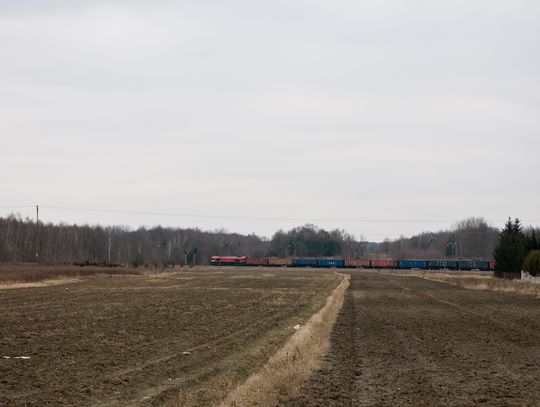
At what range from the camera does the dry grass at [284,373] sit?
44.8 ft

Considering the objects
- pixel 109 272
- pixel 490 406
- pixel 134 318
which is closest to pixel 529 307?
pixel 134 318

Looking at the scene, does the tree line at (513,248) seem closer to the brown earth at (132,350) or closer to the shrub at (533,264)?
the shrub at (533,264)

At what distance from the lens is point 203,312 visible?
37.5 m

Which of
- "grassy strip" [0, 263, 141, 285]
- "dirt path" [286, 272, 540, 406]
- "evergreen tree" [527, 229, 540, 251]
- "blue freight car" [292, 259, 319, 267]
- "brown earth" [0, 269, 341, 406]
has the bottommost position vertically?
"brown earth" [0, 269, 341, 406]

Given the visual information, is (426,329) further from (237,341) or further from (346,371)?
(346,371)

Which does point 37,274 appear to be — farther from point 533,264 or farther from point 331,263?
point 331,263

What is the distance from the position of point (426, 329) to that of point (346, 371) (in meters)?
13.1

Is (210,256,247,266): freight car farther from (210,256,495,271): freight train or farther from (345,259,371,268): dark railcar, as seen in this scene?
(345,259,371,268): dark railcar

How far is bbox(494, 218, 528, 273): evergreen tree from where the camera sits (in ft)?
320

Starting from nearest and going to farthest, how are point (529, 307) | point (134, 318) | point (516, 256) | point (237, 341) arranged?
point (237, 341) < point (134, 318) < point (529, 307) < point (516, 256)

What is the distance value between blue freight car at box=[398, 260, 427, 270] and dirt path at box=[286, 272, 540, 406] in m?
136

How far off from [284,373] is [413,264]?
16248 cm

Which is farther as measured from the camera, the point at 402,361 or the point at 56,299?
the point at 56,299

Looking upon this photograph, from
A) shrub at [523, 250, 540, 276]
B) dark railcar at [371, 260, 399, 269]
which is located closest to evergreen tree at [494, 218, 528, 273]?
shrub at [523, 250, 540, 276]
